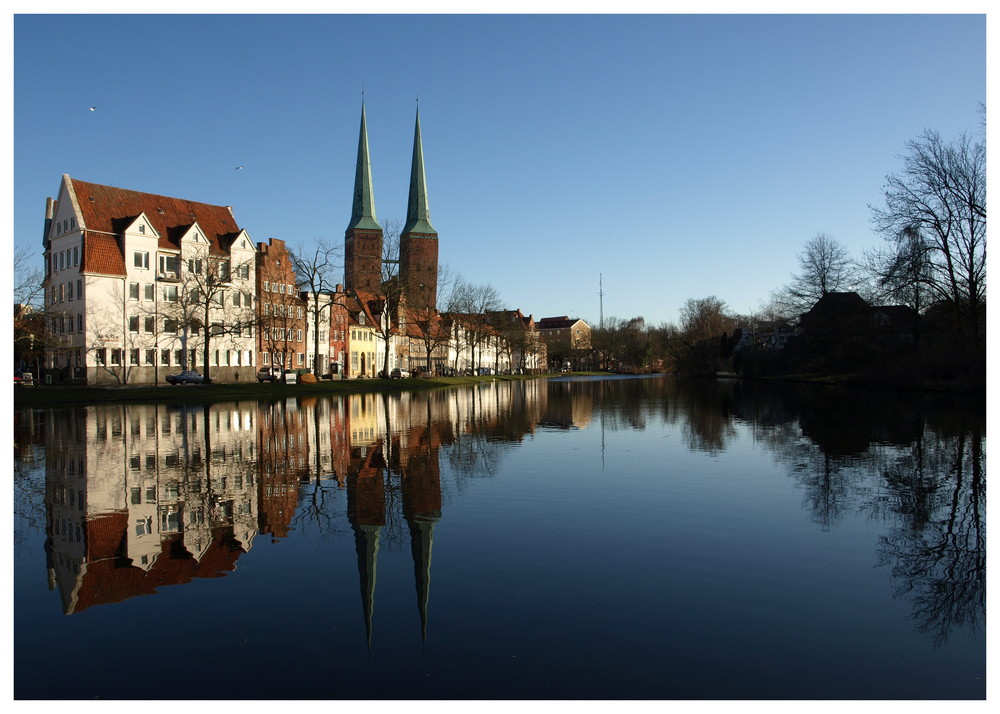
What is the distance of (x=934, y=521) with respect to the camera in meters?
10.7

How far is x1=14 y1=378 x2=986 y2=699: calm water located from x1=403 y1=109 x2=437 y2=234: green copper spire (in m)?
123

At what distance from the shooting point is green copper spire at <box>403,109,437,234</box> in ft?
448

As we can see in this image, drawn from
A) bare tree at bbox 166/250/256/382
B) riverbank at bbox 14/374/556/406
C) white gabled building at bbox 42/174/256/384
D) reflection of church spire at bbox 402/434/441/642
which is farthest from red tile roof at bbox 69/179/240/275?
reflection of church spire at bbox 402/434/441/642

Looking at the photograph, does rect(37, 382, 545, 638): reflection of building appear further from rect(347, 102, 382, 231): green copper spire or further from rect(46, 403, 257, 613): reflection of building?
rect(347, 102, 382, 231): green copper spire

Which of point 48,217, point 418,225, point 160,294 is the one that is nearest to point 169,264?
point 160,294

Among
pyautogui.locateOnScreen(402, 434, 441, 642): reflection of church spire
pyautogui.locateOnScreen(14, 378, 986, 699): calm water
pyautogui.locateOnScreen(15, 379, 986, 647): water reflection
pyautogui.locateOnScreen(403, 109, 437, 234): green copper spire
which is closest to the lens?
pyautogui.locateOnScreen(14, 378, 986, 699): calm water

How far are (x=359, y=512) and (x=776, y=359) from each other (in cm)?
8997

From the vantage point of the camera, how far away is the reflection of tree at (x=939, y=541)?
7.09m

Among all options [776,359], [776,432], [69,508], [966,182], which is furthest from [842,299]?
[69,508]

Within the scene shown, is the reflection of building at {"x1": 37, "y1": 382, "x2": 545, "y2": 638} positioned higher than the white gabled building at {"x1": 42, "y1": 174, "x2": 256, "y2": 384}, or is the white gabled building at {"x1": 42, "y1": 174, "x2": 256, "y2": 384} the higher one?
the white gabled building at {"x1": 42, "y1": 174, "x2": 256, "y2": 384}

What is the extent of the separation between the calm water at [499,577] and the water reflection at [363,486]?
68mm

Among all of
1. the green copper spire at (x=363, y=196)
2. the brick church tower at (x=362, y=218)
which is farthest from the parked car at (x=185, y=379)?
the green copper spire at (x=363, y=196)

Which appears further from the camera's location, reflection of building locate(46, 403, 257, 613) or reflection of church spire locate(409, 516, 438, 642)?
reflection of building locate(46, 403, 257, 613)
